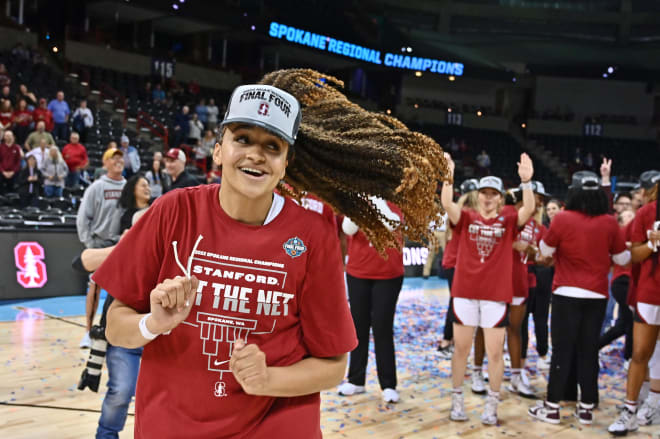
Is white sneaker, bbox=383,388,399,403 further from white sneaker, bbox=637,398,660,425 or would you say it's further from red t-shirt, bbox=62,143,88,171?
red t-shirt, bbox=62,143,88,171

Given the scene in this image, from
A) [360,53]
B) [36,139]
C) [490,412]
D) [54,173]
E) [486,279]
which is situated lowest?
[490,412]

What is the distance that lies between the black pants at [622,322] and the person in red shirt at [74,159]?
849cm

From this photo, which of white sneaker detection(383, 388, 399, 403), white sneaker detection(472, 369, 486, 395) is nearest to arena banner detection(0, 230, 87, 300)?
white sneaker detection(383, 388, 399, 403)

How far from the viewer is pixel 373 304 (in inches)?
193

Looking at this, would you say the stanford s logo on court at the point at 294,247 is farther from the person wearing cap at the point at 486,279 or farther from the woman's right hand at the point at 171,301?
the person wearing cap at the point at 486,279

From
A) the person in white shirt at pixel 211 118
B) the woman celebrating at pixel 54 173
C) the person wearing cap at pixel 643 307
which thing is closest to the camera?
the person wearing cap at pixel 643 307

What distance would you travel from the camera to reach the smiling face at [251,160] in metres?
1.63

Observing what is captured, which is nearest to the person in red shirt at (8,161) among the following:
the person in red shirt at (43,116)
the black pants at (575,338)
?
the person in red shirt at (43,116)

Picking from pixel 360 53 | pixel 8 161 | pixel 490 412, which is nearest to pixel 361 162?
pixel 490 412

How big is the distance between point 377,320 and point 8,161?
7.38 m

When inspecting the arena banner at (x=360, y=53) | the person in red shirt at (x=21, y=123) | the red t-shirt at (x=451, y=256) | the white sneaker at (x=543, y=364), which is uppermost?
the arena banner at (x=360, y=53)

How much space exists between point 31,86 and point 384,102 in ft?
50.3

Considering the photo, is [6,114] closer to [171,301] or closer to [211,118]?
[211,118]

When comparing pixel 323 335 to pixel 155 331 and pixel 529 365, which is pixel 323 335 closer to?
pixel 155 331
